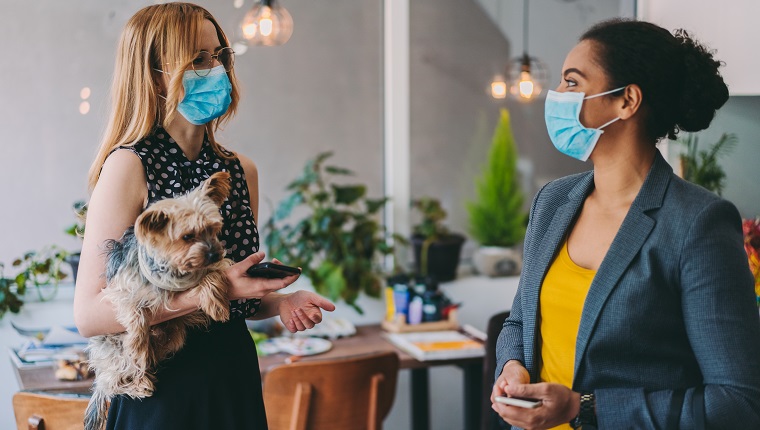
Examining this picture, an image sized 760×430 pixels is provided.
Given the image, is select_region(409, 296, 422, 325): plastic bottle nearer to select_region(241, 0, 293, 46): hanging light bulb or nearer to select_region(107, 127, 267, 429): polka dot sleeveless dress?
select_region(241, 0, 293, 46): hanging light bulb

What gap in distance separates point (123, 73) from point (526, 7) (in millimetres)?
3200

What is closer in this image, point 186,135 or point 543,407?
point 543,407

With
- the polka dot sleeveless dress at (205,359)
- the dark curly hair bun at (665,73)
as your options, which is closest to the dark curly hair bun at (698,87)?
the dark curly hair bun at (665,73)

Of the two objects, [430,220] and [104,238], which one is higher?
[104,238]

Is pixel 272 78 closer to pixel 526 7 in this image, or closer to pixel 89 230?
pixel 526 7

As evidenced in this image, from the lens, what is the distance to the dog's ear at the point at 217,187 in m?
1.41

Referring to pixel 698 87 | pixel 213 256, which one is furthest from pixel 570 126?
pixel 213 256

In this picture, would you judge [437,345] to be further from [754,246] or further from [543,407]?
[543,407]

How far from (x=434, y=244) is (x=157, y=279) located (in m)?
2.73

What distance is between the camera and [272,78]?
3775mm

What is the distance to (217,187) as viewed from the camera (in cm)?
142

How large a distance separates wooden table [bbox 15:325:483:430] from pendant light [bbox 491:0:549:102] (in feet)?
4.95

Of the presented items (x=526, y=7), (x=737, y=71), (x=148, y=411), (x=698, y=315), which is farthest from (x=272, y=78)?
(x=698, y=315)

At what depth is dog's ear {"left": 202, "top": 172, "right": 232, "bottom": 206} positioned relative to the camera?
141 cm
